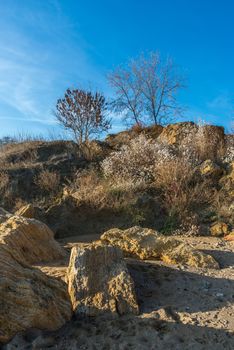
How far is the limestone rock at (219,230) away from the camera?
23.3 feet

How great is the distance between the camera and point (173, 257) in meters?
5.39

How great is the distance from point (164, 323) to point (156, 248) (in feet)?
6.10

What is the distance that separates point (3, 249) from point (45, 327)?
915 millimetres

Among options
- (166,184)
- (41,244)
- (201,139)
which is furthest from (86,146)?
(41,244)

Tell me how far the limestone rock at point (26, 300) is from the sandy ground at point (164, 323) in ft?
0.31

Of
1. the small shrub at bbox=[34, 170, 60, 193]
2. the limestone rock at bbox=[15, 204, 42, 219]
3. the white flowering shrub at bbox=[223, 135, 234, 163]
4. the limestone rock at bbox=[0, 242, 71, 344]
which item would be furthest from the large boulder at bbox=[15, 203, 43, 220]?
the white flowering shrub at bbox=[223, 135, 234, 163]

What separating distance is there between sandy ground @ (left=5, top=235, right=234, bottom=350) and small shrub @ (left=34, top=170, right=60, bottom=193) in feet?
17.9

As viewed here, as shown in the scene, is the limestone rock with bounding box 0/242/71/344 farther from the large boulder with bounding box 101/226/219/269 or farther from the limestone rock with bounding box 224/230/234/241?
the limestone rock with bounding box 224/230/234/241

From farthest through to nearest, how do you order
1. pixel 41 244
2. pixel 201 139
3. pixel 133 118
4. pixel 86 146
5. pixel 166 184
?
pixel 133 118 → pixel 86 146 → pixel 201 139 → pixel 166 184 → pixel 41 244

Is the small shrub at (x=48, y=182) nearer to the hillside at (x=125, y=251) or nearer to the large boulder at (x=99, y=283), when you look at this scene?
the hillside at (x=125, y=251)

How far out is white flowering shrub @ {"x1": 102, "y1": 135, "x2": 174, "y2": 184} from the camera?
966 cm

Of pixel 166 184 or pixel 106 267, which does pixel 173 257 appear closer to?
pixel 106 267

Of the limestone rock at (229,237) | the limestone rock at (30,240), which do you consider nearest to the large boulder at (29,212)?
the limestone rock at (30,240)

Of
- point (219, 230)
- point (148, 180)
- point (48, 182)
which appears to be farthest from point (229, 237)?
point (48, 182)
